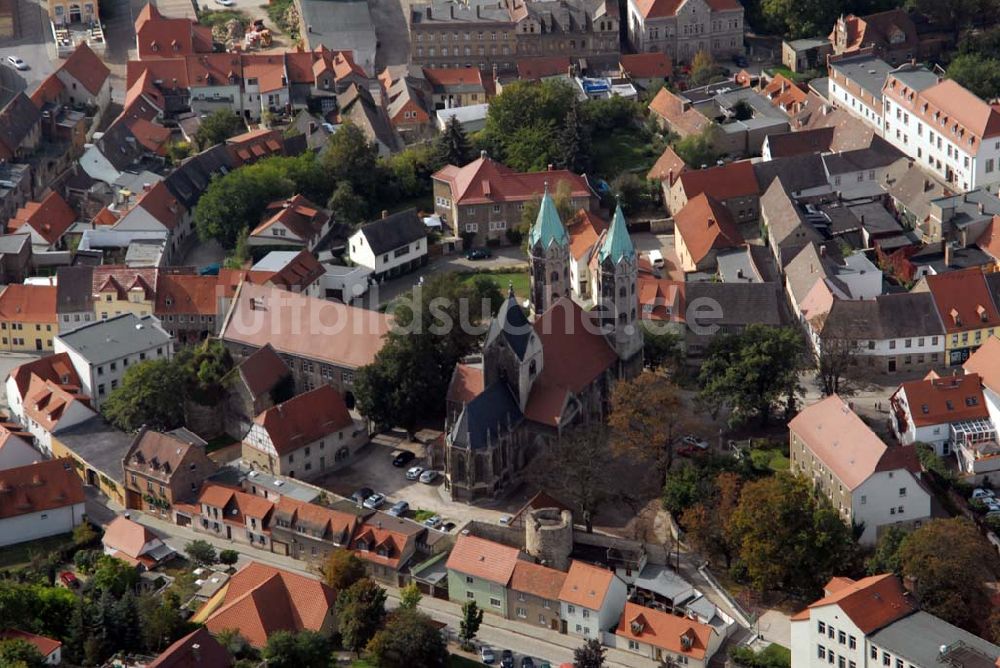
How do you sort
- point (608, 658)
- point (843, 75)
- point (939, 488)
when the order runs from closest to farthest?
1. point (608, 658)
2. point (939, 488)
3. point (843, 75)

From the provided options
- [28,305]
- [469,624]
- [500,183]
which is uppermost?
[500,183]

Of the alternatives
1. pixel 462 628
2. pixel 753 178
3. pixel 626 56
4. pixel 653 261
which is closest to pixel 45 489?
pixel 462 628

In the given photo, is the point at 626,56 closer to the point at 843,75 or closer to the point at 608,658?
the point at 843,75

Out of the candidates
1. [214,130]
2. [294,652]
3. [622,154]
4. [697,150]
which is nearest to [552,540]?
[294,652]

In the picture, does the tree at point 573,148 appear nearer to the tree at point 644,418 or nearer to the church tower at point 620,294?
the church tower at point 620,294

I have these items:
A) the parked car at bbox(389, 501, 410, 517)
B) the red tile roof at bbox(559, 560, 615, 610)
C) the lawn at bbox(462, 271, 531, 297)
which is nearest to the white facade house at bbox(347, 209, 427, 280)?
the lawn at bbox(462, 271, 531, 297)

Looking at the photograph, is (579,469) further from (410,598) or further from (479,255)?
(479,255)
